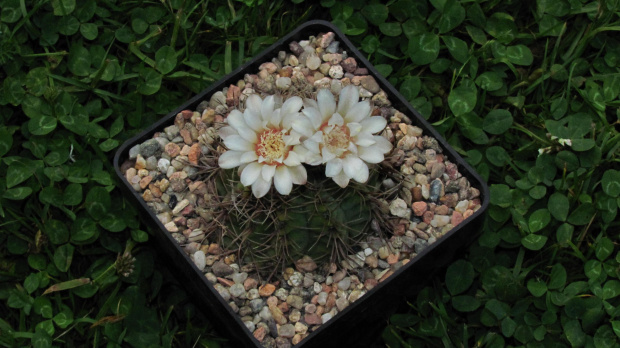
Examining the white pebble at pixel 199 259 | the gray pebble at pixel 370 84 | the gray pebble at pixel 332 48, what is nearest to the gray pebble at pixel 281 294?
the white pebble at pixel 199 259

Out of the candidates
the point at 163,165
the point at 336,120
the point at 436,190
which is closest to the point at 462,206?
the point at 436,190

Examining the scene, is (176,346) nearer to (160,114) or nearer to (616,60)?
(160,114)

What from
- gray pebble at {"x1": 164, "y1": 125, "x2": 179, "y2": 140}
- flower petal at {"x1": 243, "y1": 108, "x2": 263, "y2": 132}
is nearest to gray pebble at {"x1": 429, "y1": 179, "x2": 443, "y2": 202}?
flower petal at {"x1": 243, "y1": 108, "x2": 263, "y2": 132}

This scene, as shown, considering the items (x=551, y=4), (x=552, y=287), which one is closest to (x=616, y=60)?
(x=551, y=4)

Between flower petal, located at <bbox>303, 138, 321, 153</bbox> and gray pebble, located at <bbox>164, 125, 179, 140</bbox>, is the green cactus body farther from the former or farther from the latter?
gray pebble, located at <bbox>164, 125, 179, 140</bbox>

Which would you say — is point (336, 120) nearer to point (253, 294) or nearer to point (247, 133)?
point (247, 133)

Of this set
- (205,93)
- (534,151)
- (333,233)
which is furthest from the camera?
(534,151)

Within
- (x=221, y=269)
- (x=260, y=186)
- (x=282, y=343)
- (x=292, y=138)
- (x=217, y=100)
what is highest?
(x=292, y=138)
